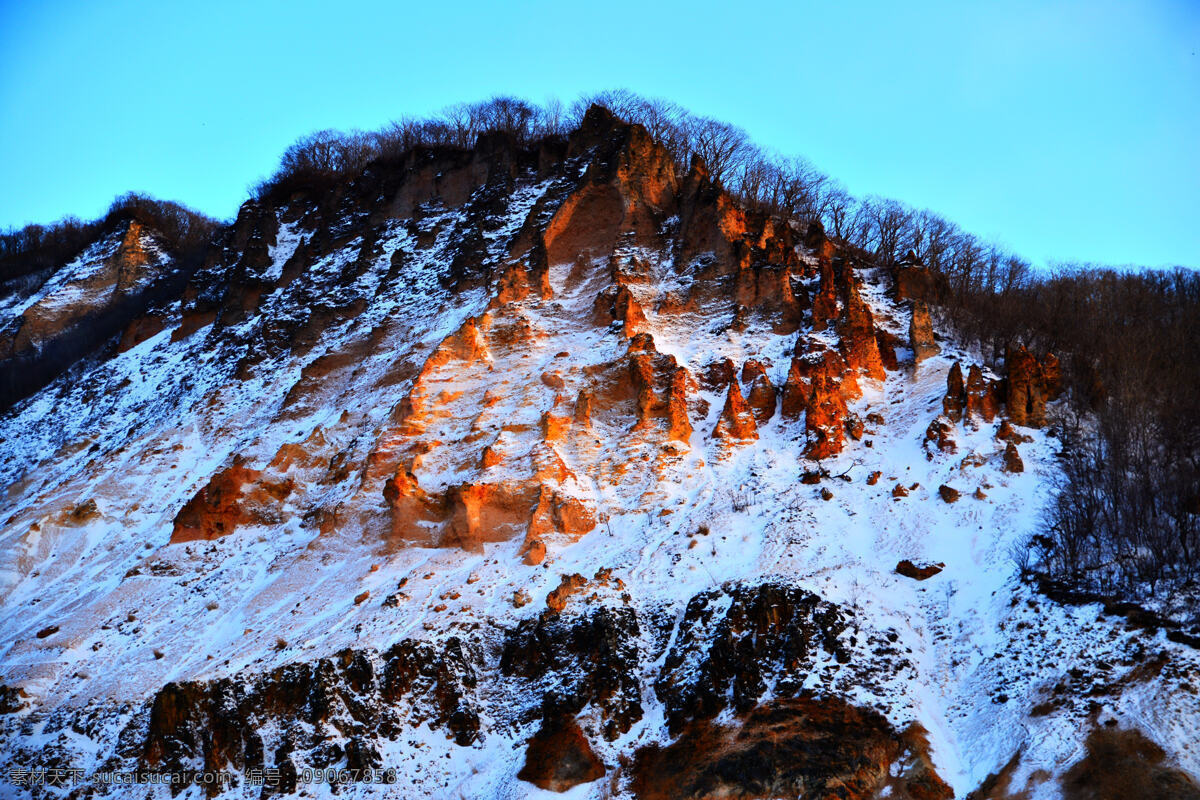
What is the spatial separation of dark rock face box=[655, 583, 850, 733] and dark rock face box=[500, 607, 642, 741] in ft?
3.11

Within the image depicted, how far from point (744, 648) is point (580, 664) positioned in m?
4.05

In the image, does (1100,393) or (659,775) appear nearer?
(659,775)

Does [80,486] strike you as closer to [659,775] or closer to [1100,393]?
[659,775]

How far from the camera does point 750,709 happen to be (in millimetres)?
19328

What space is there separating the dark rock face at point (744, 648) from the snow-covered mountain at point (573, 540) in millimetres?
87

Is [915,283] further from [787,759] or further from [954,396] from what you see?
[787,759]

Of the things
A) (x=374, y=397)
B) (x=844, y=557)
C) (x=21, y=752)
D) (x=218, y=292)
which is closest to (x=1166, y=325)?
(x=844, y=557)

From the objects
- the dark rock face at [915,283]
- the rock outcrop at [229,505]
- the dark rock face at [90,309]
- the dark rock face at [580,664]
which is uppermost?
the dark rock face at [90,309]

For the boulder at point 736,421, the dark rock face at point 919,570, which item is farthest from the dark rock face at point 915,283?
the dark rock face at point 919,570

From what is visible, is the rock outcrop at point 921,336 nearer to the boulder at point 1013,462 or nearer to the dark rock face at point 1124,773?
the boulder at point 1013,462

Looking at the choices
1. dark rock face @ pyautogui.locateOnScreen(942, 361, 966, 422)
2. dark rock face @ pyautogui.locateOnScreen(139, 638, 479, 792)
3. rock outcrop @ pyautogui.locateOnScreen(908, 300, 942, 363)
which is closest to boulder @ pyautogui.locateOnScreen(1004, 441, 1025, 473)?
dark rock face @ pyautogui.locateOnScreen(942, 361, 966, 422)

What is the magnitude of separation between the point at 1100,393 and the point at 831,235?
20434mm

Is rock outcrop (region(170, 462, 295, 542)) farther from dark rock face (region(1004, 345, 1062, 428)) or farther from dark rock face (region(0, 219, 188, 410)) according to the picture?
dark rock face (region(1004, 345, 1062, 428))

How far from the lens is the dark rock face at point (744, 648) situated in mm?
19781
